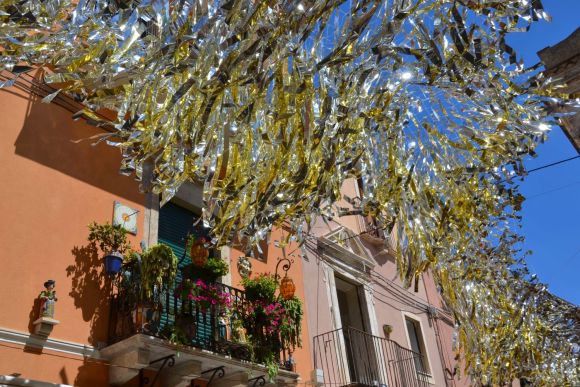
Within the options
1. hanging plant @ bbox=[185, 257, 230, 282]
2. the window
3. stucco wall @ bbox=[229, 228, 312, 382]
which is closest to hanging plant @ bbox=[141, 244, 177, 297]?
hanging plant @ bbox=[185, 257, 230, 282]

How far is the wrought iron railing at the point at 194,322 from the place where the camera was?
Result: 19.6 ft

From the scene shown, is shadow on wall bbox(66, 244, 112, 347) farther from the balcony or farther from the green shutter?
the green shutter

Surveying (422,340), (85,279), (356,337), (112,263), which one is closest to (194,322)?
(112,263)

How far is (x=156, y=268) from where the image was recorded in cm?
611

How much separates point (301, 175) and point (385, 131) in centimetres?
66

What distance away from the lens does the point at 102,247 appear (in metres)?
6.42

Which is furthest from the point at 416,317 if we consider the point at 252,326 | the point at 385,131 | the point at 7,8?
the point at 7,8

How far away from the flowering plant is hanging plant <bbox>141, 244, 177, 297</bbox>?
38 centimetres

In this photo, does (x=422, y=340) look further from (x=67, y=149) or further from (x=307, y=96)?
(x=307, y=96)

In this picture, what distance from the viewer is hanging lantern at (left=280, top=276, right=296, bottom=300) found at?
26.3 feet

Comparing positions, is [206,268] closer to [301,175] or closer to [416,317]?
[301,175]

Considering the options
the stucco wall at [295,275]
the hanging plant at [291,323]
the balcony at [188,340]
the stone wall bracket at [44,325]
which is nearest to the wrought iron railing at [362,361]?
the stucco wall at [295,275]

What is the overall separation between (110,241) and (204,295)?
4.11ft

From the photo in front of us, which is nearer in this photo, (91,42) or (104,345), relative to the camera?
(91,42)
